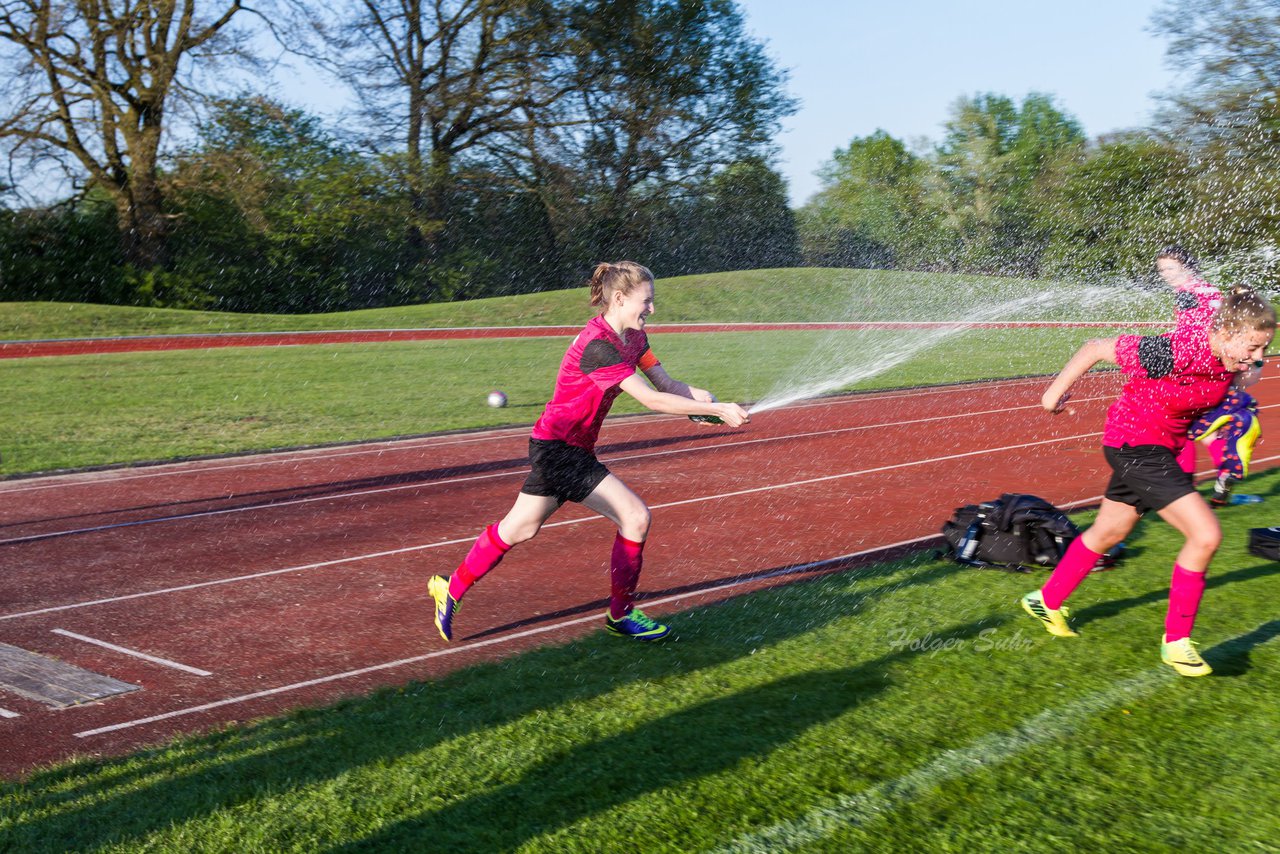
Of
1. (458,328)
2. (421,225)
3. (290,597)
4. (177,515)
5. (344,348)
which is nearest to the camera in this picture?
(290,597)

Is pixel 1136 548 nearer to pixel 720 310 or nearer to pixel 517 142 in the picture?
pixel 720 310

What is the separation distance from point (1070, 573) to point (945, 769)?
6.12 ft

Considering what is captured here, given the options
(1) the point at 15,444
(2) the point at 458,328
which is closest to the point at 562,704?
(1) the point at 15,444

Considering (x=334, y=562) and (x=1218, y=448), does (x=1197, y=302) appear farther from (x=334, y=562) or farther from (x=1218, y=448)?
(x=334, y=562)

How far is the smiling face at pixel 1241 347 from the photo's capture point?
4.55 meters

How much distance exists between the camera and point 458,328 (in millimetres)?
31750

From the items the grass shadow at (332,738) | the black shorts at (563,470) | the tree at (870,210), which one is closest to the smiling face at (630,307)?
the black shorts at (563,470)

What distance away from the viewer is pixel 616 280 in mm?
5148

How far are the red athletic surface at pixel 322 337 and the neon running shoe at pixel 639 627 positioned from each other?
2091cm

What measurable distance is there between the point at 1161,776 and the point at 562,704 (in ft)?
7.61

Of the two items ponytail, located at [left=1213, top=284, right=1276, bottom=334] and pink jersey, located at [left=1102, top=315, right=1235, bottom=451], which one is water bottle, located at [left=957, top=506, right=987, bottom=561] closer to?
pink jersey, located at [left=1102, top=315, right=1235, bottom=451]

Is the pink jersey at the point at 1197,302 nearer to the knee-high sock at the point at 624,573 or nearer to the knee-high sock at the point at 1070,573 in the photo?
the knee-high sock at the point at 1070,573

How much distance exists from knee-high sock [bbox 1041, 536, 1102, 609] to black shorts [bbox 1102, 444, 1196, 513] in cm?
40

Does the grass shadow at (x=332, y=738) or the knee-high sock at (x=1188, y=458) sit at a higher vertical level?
the knee-high sock at (x=1188, y=458)
